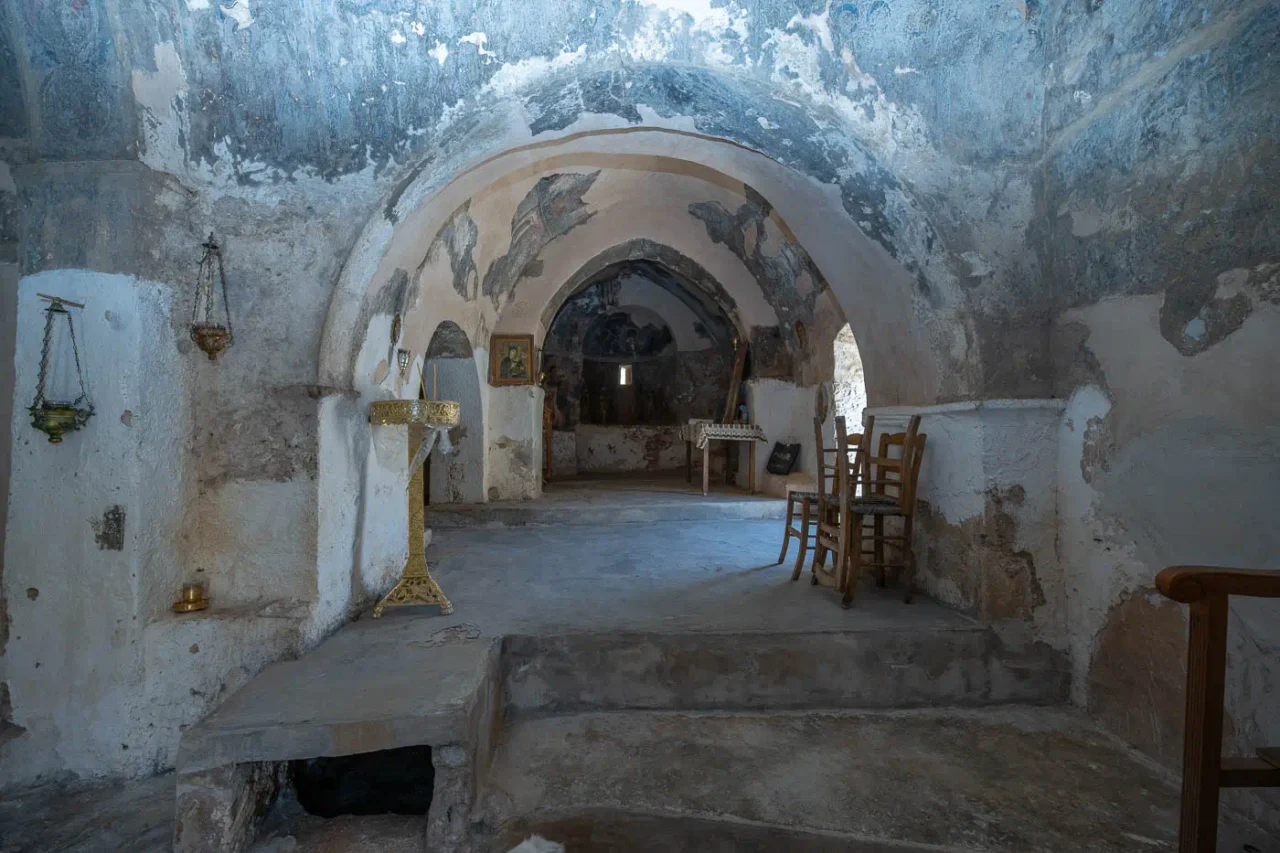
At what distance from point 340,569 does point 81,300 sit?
5.77 feet

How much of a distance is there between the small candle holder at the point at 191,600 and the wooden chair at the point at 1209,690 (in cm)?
383

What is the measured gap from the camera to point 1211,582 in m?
1.54

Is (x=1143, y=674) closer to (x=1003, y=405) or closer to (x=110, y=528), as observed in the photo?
(x=1003, y=405)

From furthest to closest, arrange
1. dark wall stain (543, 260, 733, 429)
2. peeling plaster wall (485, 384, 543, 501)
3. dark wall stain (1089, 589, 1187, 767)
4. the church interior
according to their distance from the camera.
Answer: dark wall stain (543, 260, 733, 429)
peeling plaster wall (485, 384, 543, 501)
dark wall stain (1089, 589, 1187, 767)
the church interior

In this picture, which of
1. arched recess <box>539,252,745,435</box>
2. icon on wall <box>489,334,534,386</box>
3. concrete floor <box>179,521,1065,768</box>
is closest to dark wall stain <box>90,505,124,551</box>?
concrete floor <box>179,521,1065,768</box>

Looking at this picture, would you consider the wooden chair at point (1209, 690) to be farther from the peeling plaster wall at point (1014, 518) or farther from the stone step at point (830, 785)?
the peeling plaster wall at point (1014, 518)

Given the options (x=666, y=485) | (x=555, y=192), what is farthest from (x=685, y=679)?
(x=666, y=485)

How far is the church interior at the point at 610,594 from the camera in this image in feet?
8.12

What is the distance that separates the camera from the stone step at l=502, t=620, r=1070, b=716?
3.27 metres

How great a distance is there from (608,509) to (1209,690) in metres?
5.95

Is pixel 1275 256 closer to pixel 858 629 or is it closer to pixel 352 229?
pixel 858 629

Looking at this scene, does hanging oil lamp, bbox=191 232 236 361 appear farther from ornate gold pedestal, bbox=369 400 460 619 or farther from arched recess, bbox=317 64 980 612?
ornate gold pedestal, bbox=369 400 460 619

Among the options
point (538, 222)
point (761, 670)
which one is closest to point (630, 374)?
point (538, 222)

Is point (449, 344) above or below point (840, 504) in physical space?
above
